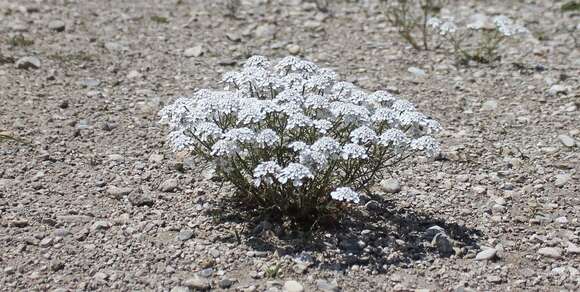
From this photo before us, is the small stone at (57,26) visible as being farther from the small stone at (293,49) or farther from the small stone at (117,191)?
the small stone at (117,191)

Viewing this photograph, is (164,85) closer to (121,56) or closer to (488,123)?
(121,56)

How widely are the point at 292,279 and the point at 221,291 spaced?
1.55ft

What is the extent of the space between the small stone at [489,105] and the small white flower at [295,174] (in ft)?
11.9

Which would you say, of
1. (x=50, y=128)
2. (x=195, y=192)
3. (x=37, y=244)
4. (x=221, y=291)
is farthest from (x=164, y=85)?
(x=221, y=291)

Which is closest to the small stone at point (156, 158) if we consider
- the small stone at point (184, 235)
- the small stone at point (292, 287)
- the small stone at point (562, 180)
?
the small stone at point (184, 235)

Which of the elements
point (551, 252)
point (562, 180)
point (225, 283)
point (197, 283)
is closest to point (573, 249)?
point (551, 252)

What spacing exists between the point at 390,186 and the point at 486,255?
Answer: 46.3 inches

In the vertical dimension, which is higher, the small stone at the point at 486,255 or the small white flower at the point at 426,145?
the small white flower at the point at 426,145

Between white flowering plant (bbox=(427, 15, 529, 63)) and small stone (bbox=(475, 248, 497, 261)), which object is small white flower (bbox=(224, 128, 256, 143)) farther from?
white flowering plant (bbox=(427, 15, 529, 63))

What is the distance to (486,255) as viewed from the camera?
18.9 ft

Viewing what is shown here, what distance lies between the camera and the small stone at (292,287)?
532 cm

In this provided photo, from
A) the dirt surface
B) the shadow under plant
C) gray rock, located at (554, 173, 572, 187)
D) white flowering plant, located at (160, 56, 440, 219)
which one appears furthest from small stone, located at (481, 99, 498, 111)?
white flowering plant, located at (160, 56, 440, 219)

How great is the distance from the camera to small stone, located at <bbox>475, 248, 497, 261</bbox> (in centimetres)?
574

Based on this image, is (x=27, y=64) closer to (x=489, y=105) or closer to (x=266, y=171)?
(x=266, y=171)
